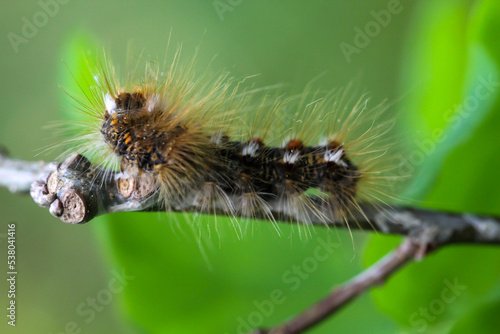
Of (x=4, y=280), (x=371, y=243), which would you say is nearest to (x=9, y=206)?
(x=4, y=280)

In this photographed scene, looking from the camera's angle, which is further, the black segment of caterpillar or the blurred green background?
the blurred green background

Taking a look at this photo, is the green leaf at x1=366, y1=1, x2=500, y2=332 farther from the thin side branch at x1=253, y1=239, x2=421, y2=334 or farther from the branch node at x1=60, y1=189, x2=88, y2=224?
the branch node at x1=60, y1=189, x2=88, y2=224

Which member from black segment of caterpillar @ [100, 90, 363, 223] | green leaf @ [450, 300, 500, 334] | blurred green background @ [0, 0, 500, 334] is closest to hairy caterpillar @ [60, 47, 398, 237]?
black segment of caterpillar @ [100, 90, 363, 223]

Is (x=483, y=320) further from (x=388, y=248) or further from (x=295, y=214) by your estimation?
(x=295, y=214)

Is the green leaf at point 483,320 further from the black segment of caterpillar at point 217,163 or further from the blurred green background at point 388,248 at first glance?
the black segment of caterpillar at point 217,163

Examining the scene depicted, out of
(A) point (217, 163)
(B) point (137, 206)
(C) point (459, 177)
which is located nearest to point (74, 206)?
(B) point (137, 206)

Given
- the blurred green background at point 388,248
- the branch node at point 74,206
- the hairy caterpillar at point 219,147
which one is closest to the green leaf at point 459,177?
the blurred green background at point 388,248

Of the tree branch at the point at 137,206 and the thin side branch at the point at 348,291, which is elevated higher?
the tree branch at the point at 137,206
